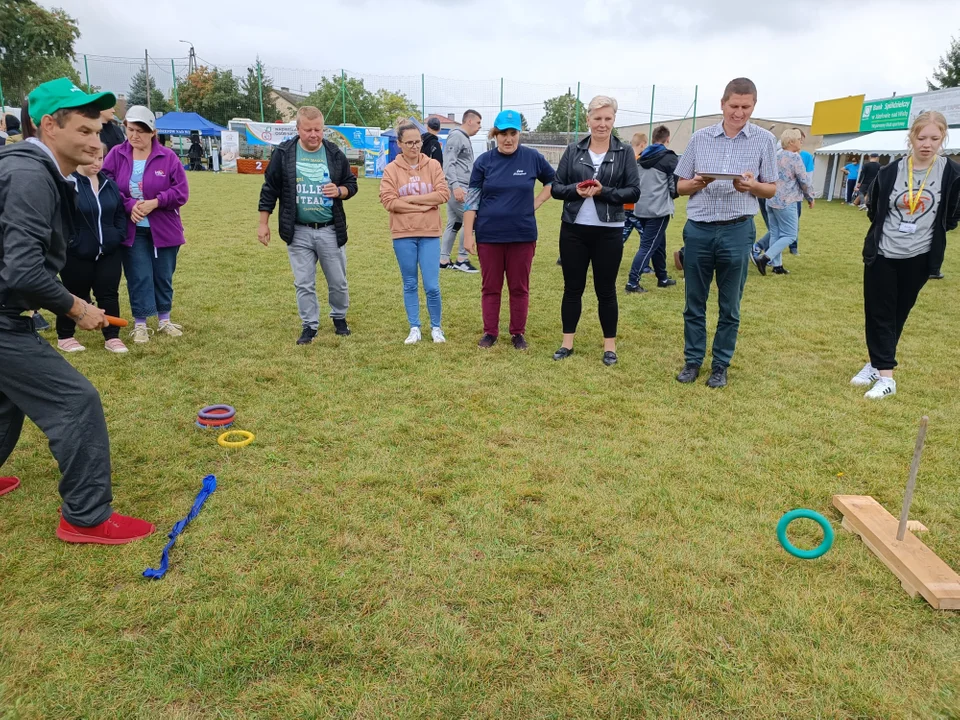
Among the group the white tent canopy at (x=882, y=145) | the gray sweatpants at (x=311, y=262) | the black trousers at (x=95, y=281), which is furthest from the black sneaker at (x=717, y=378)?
the white tent canopy at (x=882, y=145)

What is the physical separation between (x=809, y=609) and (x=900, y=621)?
33 centimetres

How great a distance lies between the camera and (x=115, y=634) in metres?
2.35

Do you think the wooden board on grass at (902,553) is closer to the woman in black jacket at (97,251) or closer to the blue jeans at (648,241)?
the blue jeans at (648,241)

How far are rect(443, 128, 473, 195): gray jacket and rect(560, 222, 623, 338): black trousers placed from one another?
370cm

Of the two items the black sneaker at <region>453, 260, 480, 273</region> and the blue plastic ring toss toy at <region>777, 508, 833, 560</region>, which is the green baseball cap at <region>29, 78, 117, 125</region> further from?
the black sneaker at <region>453, 260, 480, 273</region>

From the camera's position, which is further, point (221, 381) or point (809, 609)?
point (221, 381)

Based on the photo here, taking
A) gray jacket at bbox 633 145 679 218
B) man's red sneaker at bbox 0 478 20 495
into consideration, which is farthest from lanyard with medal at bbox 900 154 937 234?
man's red sneaker at bbox 0 478 20 495

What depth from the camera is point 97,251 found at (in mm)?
5203

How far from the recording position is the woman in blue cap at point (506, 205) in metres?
5.41

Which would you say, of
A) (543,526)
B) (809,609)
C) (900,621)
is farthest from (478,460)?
(900,621)

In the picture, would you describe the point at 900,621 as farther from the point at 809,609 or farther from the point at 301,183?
the point at 301,183

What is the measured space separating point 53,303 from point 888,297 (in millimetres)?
5212

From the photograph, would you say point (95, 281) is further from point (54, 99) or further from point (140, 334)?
point (54, 99)

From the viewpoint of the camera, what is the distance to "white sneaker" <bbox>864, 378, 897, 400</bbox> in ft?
15.5
